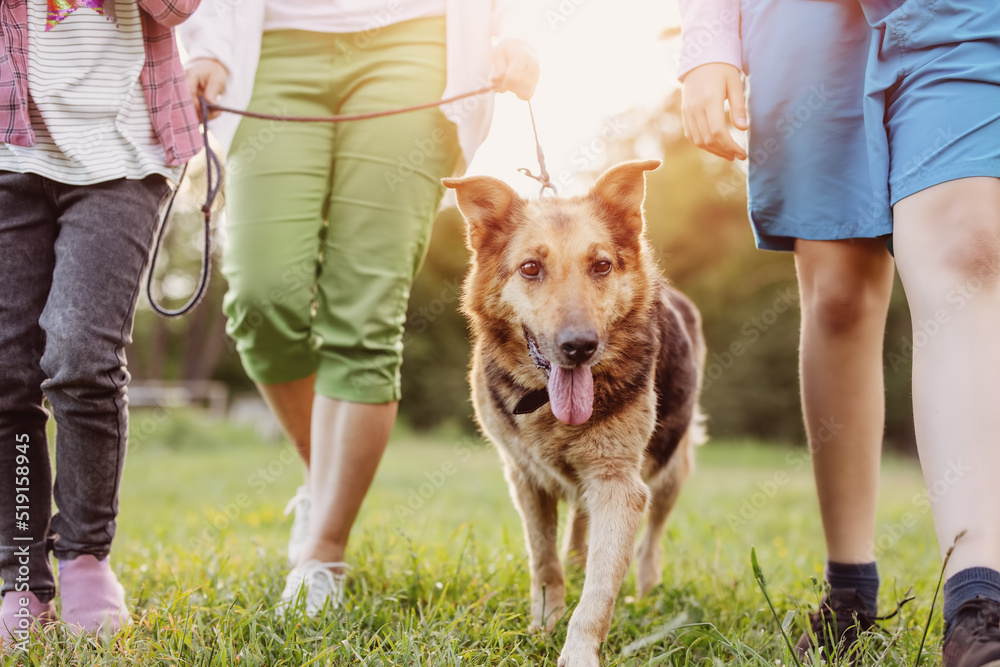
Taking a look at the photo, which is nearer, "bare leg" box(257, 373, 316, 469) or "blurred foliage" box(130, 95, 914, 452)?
"bare leg" box(257, 373, 316, 469)

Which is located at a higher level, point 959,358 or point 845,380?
point 959,358

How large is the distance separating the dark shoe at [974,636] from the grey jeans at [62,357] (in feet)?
7.57

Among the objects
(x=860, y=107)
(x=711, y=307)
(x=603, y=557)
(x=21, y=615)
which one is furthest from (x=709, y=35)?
(x=711, y=307)

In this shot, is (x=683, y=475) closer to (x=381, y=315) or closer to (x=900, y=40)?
(x=381, y=315)

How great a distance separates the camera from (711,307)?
22.2 metres

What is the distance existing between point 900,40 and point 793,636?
74.1 inches

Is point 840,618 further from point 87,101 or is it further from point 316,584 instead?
point 87,101

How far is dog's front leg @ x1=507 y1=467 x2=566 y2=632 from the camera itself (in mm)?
2702

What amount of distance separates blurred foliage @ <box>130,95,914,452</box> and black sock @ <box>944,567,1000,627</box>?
633 inches

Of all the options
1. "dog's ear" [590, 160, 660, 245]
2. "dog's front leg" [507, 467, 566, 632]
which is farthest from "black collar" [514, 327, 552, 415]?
"dog's ear" [590, 160, 660, 245]

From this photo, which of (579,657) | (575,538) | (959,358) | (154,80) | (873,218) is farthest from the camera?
(575,538)

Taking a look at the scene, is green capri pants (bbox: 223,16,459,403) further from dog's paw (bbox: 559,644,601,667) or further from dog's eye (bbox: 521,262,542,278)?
dog's paw (bbox: 559,644,601,667)

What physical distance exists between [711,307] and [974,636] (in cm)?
2117

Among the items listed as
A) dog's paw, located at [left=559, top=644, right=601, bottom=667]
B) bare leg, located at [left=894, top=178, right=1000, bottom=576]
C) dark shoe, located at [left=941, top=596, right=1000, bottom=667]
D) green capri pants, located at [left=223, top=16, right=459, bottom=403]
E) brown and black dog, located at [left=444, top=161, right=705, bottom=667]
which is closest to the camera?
dark shoe, located at [left=941, top=596, right=1000, bottom=667]
